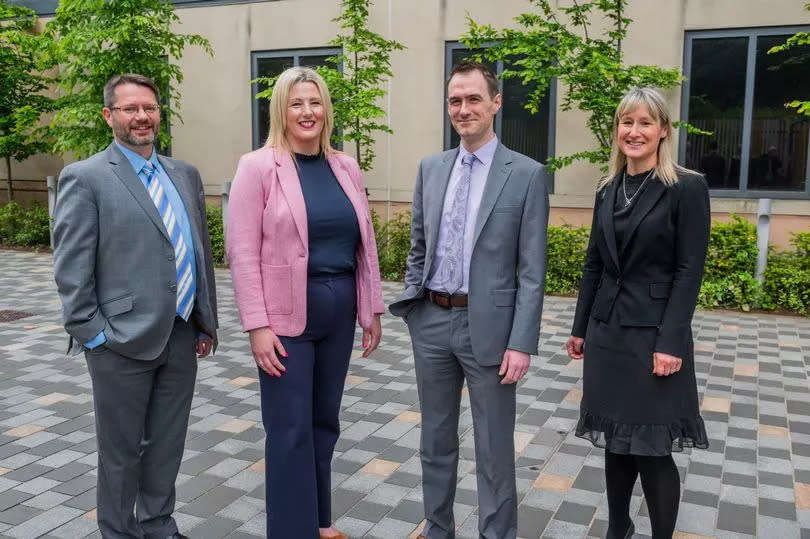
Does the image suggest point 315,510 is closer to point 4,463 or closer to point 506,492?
point 506,492

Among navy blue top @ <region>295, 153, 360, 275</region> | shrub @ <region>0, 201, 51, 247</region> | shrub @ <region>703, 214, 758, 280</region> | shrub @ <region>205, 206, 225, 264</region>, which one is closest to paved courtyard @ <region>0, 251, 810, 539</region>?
navy blue top @ <region>295, 153, 360, 275</region>

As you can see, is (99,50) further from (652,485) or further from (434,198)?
(652,485)

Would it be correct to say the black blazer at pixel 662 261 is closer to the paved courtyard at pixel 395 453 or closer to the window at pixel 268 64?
the paved courtyard at pixel 395 453

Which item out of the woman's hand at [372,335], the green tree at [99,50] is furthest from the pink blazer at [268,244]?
the green tree at [99,50]

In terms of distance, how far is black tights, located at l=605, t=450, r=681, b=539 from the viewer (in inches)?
116

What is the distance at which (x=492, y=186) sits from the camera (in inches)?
116

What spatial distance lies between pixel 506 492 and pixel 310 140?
167 centimetres

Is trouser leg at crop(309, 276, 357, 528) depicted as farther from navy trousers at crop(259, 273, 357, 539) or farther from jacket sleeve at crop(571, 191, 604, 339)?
jacket sleeve at crop(571, 191, 604, 339)

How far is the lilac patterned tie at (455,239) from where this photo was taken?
3027 mm

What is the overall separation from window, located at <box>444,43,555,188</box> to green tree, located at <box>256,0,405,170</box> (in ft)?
3.27

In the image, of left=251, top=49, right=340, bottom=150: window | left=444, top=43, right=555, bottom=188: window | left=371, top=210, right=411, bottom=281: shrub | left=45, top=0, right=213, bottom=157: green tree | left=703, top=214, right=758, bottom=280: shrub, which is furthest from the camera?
left=251, top=49, right=340, bottom=150: window

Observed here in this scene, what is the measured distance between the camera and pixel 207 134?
12688 millimetres

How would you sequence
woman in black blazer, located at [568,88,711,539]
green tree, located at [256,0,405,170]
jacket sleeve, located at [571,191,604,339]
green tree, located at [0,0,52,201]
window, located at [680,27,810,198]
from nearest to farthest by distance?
1. woman in black blazer, located at [568,88,711,539]
2. jacket sleeve, located at [571,191,604,339]
3. window, located at [680,27,810,198]
4. green tree, located at [256,0,405,170]
5. green tree, located at [0,0,52,201]

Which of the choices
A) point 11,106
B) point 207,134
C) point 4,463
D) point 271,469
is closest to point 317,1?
point 207,134
